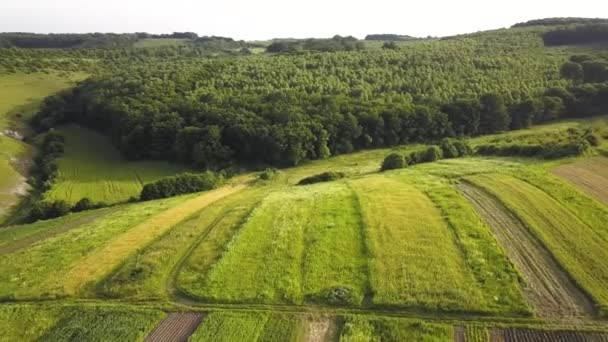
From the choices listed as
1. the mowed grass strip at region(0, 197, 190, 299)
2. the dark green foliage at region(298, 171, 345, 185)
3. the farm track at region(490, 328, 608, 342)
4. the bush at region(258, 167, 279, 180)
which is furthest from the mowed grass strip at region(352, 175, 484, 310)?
the bush at region(258, 167, 279, 180)

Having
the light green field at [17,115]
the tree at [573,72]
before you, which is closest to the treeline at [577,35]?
the tree at [573,72]

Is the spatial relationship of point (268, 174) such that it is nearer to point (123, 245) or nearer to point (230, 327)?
point (123, 245)

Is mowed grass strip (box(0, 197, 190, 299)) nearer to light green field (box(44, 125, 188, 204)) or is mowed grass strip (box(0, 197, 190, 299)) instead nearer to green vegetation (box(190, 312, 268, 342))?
green vegetation (box(190, 312, 268, 342))

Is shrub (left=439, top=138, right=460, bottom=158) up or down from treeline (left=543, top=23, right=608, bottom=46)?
down

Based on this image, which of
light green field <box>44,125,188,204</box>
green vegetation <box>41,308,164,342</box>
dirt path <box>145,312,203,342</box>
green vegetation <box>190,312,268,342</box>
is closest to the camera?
green vegetation <box>190,312,268,342</box>

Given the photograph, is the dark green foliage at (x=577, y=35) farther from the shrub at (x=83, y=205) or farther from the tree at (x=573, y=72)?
the shrub at (x=83, y=205)

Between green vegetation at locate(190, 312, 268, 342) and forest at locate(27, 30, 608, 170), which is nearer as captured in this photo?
green vegetation at locate(190, 312, 268, 342)

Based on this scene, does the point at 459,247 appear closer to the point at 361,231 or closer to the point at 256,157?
the point at 361,231
